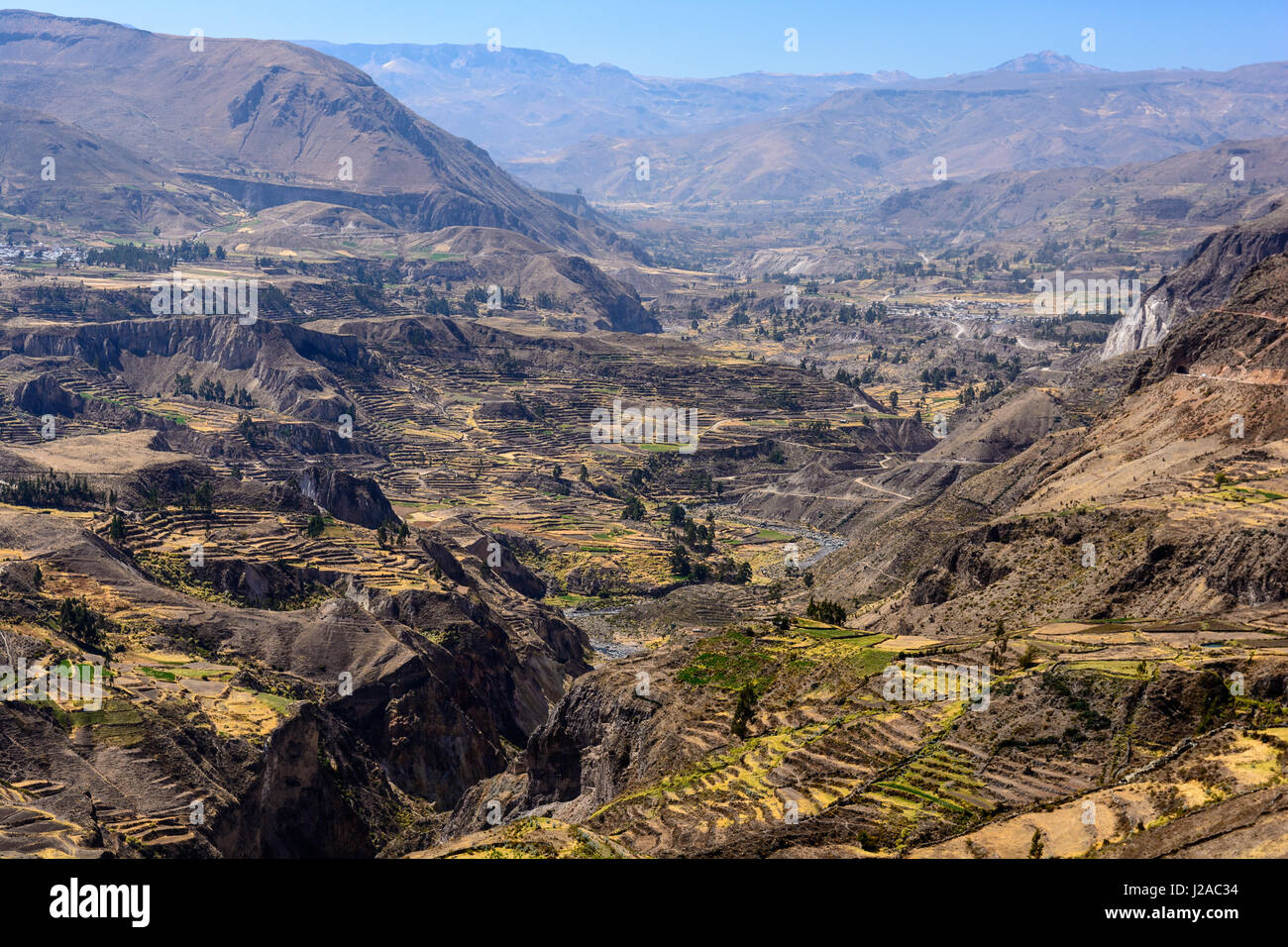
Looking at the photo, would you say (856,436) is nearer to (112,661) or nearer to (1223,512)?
(1223,512)

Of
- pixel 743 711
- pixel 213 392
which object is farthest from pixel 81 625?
pixel 213 392

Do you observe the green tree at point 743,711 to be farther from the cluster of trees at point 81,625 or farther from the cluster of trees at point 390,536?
the cluster of trees at point 390,536

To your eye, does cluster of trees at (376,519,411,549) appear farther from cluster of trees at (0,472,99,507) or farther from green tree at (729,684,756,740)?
green tree at (729,684,756,740)

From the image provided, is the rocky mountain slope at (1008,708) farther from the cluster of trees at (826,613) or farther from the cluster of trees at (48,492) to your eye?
the cluster of trees at (48,492)

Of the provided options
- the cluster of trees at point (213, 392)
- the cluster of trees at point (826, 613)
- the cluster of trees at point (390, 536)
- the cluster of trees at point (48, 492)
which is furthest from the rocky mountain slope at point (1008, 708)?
the cluster of trees at point (213, 392)

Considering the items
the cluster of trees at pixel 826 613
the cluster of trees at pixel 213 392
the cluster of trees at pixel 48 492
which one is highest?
the cluster of trees at pixel 213 392

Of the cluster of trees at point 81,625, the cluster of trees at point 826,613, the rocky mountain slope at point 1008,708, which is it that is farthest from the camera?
the cluster of trees at point 826,613

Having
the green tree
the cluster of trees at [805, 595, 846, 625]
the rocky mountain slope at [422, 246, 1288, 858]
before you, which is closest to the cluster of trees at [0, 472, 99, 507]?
the rocky mountain slope at [422, 246, 1288, 858]

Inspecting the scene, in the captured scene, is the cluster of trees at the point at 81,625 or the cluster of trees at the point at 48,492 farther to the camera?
the cluster of trees at the point at 48,492

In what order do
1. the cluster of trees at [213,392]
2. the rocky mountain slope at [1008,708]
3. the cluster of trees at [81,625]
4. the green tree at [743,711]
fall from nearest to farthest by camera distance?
1. the rocky mountain slope at [1008,708]
2. the green tree at [743,711]
3. the cluster of trees at [81,625]
4. the cluster of trees at [213,392]

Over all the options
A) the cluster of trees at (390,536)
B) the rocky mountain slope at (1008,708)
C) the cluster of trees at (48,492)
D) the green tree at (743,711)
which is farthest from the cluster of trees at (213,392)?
the green tree at (743,711)

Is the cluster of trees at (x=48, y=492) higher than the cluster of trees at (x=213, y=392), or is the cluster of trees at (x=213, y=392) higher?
the cluster of trees at (x=213, y=392)
